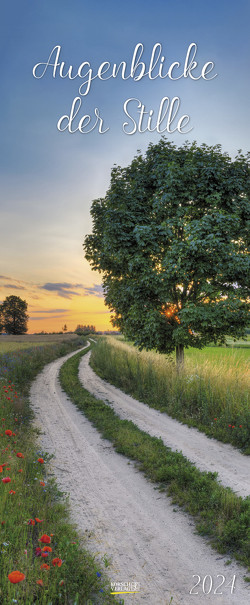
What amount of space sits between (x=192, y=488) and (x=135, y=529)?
5.49 ft

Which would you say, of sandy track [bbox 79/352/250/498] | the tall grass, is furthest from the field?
sandy track [bbox 79/352/250/498]

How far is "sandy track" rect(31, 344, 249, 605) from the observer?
13.8 feet

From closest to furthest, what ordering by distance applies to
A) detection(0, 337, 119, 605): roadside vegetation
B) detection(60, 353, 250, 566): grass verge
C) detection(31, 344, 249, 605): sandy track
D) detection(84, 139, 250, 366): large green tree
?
detection(0, 337, 119, 605): roadside vegetation, detection(31, 344, 249, 605): sandy track, detection(60, 353, 250, 566): grass verge, detection(84, 139, 250, 366): large green tree

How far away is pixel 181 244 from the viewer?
11.8 m

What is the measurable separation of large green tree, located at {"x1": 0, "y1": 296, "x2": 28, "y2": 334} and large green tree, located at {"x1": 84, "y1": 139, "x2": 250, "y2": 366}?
7788cm

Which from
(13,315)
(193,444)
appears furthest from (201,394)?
(13,315)

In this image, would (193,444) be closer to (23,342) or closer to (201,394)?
(201,394)

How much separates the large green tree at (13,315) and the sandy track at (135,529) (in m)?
83.0

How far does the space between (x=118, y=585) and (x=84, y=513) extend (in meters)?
1.76

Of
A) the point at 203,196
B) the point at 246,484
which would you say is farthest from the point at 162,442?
the point at 203,196

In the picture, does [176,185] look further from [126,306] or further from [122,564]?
[122,564]

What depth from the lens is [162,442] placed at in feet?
29.8

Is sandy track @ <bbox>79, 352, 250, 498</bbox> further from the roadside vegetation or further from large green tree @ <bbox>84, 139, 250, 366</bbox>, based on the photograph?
the roadside vegetation

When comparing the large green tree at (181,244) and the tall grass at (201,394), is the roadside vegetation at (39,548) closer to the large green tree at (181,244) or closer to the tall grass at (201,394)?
the tall grass at (201,394)
